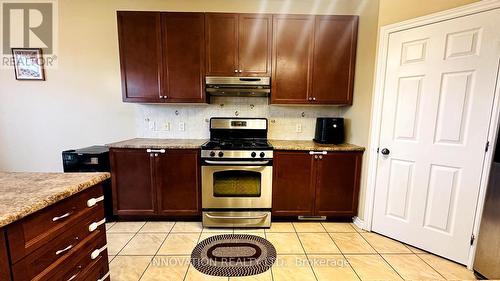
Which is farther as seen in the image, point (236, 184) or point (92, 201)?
point (236, 184)

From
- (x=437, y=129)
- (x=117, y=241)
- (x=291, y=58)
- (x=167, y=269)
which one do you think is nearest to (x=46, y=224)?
(x=167, y=269)

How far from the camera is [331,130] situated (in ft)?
8.87

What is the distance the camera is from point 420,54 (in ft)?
6.59

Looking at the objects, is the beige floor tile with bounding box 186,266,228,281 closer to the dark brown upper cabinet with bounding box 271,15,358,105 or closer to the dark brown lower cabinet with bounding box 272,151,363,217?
the dark brown lower cabinet with bounding box 272,151,363,217

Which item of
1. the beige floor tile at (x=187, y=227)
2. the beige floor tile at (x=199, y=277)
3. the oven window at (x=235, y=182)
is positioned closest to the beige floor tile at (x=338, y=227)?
the oven window at (x=235, y=182)

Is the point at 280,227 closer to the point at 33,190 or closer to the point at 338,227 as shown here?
the point at 338,227

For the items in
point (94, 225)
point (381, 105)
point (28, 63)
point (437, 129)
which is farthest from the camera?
point (28, 63)

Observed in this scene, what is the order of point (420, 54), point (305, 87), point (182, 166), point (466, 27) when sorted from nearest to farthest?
point (466, 27) → point (420, 54) → point (182, 166) → point (305, 87)

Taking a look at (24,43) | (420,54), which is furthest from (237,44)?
(24,43)

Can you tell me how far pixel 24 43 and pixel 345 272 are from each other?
15.0 ft

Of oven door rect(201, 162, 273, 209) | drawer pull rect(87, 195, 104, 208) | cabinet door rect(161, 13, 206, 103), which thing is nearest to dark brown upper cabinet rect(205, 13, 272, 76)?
cabinet door rect(161, 13, 206, 103)

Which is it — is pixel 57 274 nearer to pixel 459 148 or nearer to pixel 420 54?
A: pixel 459 148

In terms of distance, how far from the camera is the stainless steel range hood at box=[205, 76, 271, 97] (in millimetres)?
2557

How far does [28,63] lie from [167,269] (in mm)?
3250
